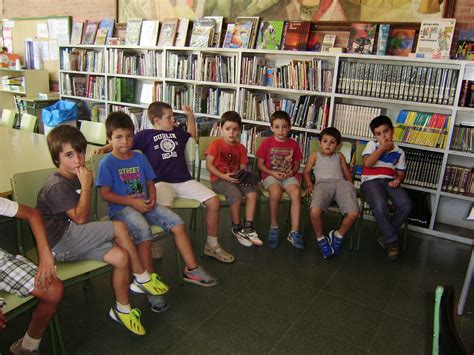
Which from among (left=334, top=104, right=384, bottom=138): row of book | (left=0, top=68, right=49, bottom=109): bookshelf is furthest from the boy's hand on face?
(left=0, top=68, right=49, bottom=109): bookshelf

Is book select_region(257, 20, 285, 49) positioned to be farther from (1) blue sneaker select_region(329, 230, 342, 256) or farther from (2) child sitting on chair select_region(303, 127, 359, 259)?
(1) blue sneaker select_region(329, 230, 342, 256)

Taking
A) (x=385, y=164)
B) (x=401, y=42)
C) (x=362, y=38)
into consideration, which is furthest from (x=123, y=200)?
(x=401, y=42)

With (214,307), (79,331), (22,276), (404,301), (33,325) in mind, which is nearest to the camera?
(22,276)

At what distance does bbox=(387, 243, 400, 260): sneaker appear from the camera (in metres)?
3.11

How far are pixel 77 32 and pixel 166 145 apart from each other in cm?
396

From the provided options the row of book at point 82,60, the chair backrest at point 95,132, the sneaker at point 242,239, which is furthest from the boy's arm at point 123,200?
the row of book at point 82,60

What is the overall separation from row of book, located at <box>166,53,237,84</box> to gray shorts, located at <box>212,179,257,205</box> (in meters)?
1.67

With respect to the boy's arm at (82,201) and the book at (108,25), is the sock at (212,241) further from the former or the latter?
the book at (108,25)

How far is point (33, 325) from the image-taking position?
1700mm

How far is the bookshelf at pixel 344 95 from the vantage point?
11.5 ft

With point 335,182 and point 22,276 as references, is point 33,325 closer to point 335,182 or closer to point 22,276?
point 22,276

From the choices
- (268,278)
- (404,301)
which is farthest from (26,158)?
(404,301)

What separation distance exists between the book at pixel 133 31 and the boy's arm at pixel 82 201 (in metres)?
3.63

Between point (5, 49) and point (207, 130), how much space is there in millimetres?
4699
